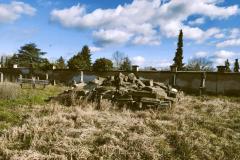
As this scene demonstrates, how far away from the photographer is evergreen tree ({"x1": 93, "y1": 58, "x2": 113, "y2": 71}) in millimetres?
23594

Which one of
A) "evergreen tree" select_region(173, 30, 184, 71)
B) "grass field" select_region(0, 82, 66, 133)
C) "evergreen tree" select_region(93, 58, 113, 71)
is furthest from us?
"evergreen tree" select_region(173, 30, 184, 71)

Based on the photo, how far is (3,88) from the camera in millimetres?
12469

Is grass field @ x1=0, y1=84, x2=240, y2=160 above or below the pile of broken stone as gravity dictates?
below

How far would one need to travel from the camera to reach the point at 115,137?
6.89 metres

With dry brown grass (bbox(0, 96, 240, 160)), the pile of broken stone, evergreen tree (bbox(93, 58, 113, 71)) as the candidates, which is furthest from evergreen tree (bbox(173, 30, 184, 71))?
dry brown grass (bbox(0, 96, 240, 160))

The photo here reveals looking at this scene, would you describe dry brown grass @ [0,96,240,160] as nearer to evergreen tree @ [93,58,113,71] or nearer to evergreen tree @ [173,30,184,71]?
evergreen tree @ [93,58,113,71]

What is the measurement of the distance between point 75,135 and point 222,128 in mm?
4640

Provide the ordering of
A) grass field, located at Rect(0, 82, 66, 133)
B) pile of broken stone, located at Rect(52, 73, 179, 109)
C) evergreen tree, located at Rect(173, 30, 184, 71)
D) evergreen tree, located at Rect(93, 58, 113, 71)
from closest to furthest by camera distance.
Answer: grass field, located at Rect(0, 82, 66, 133) → pile of broken stone, located at Rect(52, 73, 179, 109) → evergreen tree, located at Rect(93, 58, 113, 71) → evergreen tree, located at Rect(173, 30, 184, 71)

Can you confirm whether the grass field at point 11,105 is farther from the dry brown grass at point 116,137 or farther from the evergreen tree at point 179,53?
the evergreen tree at point 179,53

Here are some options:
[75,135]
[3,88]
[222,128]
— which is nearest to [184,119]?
[222,128]

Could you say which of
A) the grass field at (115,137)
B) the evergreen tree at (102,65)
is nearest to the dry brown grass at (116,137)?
the grass field at (115,137)

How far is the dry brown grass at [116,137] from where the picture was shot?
238 inches

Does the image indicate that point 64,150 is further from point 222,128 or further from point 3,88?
point 3,88

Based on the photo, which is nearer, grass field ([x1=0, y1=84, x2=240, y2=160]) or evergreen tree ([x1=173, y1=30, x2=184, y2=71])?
grass field ([x1=0, y1=84, x2=240, y2=160])
